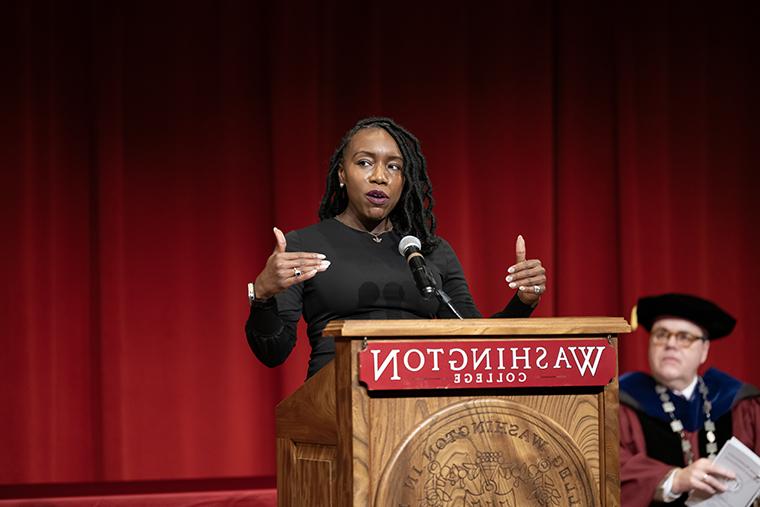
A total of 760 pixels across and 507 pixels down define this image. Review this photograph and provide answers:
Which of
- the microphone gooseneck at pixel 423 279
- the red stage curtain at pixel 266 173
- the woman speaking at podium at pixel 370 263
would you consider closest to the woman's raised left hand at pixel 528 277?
the woman speaking at podium at pixel 370 263

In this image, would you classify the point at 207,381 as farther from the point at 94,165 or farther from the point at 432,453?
the point at 432,453

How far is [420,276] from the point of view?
1.91m

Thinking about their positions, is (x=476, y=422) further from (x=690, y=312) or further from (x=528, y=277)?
(x=690, y=312)

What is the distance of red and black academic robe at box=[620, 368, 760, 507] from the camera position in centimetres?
357

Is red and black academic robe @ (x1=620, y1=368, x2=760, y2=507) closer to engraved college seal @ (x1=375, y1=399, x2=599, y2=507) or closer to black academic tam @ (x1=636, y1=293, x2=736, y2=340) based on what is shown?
black academic tam @ (x1=636, y1=293, x2=736, y2=340)

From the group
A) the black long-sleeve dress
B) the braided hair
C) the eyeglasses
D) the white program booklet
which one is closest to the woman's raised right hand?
the black long-sleeve dress

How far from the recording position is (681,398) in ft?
12.0

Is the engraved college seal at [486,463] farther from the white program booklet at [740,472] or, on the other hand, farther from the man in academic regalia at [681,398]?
the man in academic regalia at [681,398]

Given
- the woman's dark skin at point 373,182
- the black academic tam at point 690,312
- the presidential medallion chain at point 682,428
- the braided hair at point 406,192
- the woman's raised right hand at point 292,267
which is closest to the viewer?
the woman's raised right hand at point 292,267

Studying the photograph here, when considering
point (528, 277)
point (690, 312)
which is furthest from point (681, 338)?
point (528, 277)

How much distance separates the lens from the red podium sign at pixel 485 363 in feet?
5.47

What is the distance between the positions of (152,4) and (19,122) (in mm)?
756

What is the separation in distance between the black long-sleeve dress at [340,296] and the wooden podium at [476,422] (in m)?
0.34

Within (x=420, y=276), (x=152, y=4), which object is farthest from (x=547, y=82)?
(x=420, y=276)
